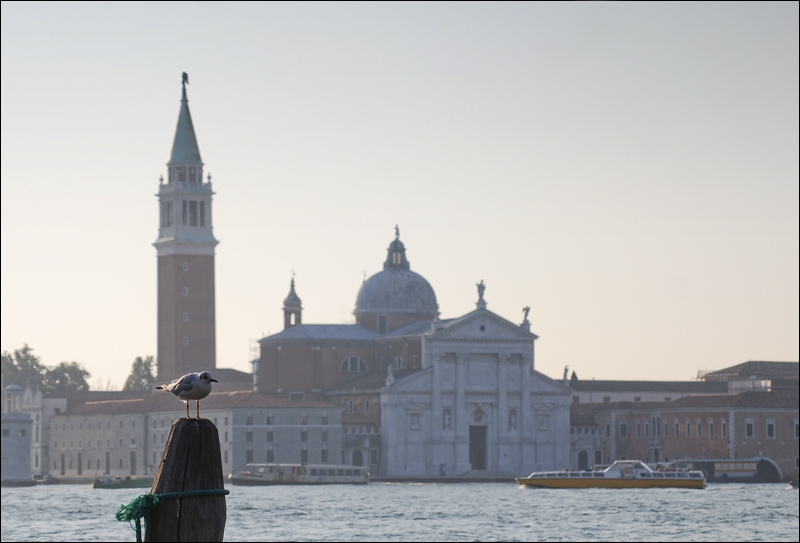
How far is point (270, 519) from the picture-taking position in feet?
189

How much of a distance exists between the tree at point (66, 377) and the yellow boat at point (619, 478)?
2413 inches

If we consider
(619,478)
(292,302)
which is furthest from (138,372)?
(619,478)

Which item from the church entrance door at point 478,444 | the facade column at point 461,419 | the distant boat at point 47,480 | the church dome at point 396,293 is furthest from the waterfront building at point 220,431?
the church dome at point 396,293

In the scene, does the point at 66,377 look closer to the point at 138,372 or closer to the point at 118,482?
the point at 138,372

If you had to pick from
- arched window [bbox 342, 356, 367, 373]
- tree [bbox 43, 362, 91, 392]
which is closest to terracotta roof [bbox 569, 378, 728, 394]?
arched window [bbox 342, 356, 367, 373]

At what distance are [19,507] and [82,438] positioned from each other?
35.6 meters

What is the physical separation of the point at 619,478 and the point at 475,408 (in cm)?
1332

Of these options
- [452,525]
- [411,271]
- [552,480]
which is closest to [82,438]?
[411,271]

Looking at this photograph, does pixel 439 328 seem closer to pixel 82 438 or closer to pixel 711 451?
pixel 711 451

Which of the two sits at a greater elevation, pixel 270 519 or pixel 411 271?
pixel 411 271

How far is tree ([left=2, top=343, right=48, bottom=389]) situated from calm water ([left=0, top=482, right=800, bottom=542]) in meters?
56.1

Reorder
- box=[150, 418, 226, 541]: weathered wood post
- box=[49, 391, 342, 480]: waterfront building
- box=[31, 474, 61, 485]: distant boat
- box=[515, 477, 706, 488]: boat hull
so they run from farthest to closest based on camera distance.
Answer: box=[31, 474, 61, 485]: distant boat → box=[49, 391, 342, 480]: waterfront building → box=[515, 477, 706, 488]: boat hull → box=[150, 418, 226, 541]: weathered wood post

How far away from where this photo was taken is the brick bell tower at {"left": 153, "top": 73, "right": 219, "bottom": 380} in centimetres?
10088

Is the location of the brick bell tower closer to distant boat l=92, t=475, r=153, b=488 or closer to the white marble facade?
distant boat l=92, t=475, r=153, b=488
